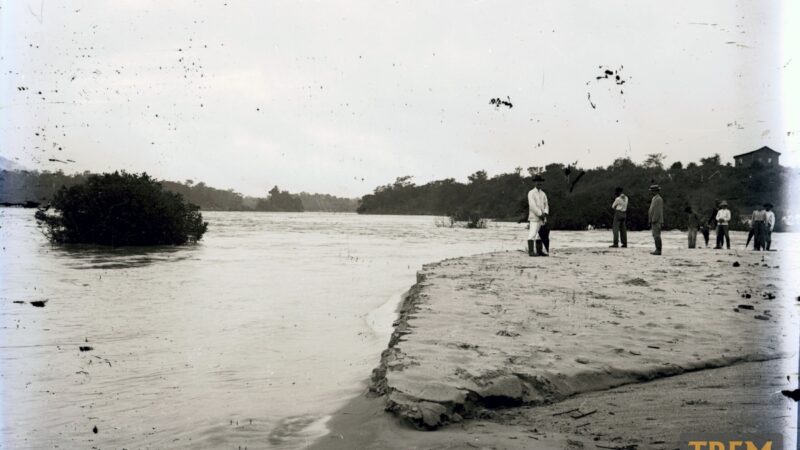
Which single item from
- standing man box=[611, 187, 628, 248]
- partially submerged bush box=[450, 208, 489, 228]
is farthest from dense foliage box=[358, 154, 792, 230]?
standing man box=[611, 187, 628, 248]

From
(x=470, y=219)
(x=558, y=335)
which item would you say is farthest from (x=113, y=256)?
(x=470, y=219)

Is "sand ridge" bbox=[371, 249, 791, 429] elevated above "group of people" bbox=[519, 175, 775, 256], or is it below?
below

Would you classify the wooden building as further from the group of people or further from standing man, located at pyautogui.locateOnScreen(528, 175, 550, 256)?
standing man, located at pyautogui.locateOnScreen(528, 175, 550, 256)

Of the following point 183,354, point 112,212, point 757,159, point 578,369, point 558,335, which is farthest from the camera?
point 757,159

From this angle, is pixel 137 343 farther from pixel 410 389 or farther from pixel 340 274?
pixel 340 274

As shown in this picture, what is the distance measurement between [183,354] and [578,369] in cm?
388

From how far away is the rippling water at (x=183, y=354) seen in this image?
3.97 metres

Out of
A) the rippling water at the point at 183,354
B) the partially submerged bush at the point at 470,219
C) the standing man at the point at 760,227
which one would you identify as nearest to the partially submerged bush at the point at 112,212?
the rippling water at the point at 183,354

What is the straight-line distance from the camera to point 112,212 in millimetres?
22781

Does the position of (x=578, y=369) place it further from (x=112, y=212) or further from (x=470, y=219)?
(x=470, y=219)

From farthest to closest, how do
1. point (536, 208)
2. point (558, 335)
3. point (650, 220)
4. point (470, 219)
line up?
point (470, 219)
point (650, 220)
point (536, 208)
point (558, 335)

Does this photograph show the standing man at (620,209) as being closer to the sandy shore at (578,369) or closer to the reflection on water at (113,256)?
the sandy shore at (578,369)

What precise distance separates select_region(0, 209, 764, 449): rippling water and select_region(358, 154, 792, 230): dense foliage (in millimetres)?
12963

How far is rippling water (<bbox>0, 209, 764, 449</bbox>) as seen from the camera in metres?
3.97
